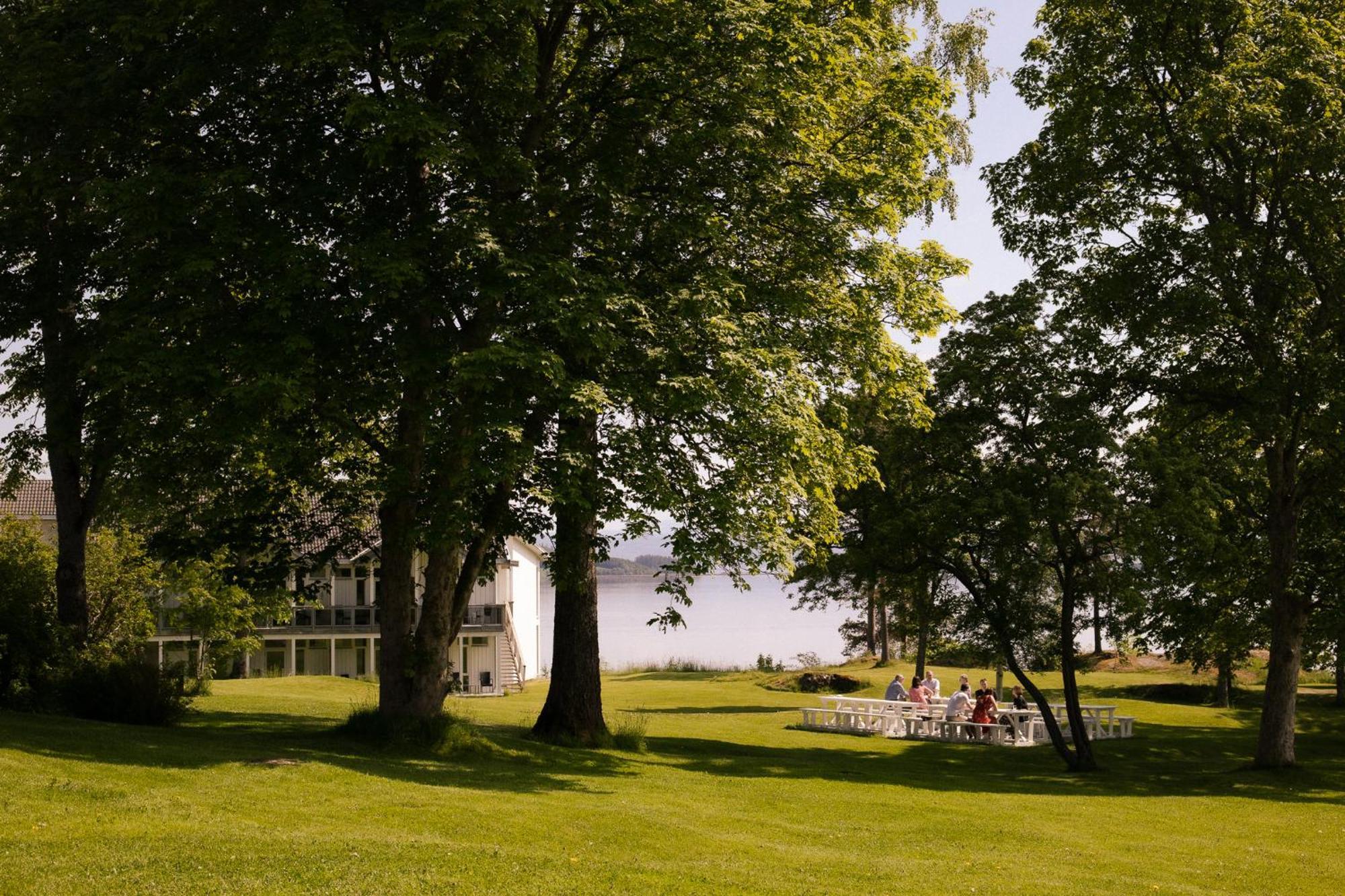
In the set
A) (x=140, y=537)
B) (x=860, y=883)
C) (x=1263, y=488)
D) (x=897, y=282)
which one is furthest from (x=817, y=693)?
(x=860, y=883)

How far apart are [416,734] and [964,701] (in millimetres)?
16911

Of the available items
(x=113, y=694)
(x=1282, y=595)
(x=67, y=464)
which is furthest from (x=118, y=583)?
(x=1282, y=595)

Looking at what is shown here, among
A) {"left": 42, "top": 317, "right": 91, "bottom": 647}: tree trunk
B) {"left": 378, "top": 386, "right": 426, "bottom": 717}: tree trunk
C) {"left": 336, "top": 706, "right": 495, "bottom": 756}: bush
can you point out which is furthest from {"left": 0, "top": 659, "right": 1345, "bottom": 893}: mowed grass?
{"left": 42, "top": 317, "right": 91, "bottom": 647}: tree trunk

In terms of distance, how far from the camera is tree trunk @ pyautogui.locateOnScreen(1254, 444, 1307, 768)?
25.5 meters

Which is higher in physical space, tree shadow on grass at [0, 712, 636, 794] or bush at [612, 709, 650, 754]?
tree shadow on grass at [0, 712, 636, 794]

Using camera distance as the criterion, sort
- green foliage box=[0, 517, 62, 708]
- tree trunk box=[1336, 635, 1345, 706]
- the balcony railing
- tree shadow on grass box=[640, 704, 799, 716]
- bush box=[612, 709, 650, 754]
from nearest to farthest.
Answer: green foliage box=[0, 517, 62, 708]
bush box=[612, 709, 650, 754]
tree trunk box=[1336, 635, 1345, 706]
tree shadow on grass box=[640, 704, 799, 716]
the balcony railing

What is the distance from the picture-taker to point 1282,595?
25.8 meters

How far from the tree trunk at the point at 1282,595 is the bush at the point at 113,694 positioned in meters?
21.7

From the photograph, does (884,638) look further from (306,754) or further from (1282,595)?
(306,754)

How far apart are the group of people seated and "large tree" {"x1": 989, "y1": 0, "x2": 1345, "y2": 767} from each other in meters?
6.81

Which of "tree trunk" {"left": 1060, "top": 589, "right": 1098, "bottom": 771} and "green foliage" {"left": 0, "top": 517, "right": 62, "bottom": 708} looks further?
"tree trunk" {"left": 1060, "top": 589, "right": 1098, "bottom": 771}

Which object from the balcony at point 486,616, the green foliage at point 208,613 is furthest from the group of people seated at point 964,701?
the balcony at point 486,616

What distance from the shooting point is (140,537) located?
3519 centimetres

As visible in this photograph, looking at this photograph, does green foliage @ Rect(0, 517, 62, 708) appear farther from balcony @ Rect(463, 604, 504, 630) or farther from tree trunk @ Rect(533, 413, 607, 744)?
balcony @ Rect(463, 604, 504, 630)
